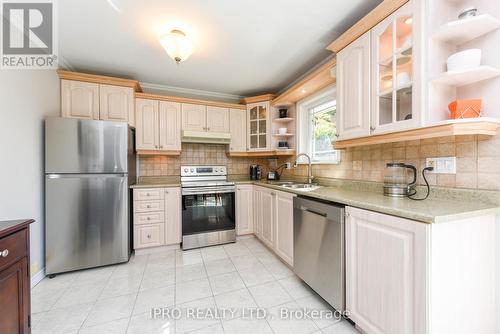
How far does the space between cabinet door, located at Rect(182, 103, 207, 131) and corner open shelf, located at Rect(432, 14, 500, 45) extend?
2717mm

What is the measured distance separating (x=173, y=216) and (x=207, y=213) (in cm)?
46

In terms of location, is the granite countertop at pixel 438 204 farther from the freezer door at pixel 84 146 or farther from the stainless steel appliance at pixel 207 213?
the freezer door at pixel 84 146

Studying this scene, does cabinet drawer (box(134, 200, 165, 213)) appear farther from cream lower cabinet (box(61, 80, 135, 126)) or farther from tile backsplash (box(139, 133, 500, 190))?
cream lower cabinet (box(61, 80, 135, 126))

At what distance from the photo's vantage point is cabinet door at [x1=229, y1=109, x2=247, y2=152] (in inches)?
134

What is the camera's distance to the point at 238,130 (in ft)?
11.2

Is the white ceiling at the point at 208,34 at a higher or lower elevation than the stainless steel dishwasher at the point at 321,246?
higher

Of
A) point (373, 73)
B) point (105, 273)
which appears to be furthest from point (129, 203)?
point (373, 73)

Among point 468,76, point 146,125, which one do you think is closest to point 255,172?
point 146,125

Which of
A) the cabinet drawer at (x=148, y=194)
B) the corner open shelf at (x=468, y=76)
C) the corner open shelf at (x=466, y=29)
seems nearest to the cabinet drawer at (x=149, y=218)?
the cabinet drawer at (x=148, y=194)

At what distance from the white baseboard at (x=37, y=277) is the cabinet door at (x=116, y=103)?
177 centimetres

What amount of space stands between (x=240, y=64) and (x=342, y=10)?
125 cm

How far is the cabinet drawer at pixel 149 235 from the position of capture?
2.63 m

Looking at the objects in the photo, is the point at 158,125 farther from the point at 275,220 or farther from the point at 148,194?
the point at 275,220

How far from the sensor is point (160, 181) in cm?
313
